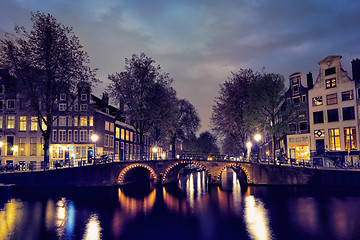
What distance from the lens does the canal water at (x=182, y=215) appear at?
60.4ft

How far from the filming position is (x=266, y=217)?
73.6 ft

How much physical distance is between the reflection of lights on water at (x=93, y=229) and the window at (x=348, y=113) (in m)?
39.7

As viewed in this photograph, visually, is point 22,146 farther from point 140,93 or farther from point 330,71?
point 330,71

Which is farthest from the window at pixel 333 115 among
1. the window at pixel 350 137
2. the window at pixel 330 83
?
the window at pixel 330 83

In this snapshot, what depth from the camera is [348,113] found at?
45.8 meters

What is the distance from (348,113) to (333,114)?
225 cm

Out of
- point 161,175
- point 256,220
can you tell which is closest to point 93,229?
point 256,220

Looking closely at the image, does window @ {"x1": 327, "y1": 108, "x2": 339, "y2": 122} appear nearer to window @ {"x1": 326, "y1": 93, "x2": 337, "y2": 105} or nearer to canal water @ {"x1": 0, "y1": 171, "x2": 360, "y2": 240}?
window @ {"x1": 326, "y1": 93, "x2": 337, "y2": 105}

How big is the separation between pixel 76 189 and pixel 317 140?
123ft

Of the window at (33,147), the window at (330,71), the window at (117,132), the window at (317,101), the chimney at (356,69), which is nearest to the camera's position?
the chimney at (356,69)

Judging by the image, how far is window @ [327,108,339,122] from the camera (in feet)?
155

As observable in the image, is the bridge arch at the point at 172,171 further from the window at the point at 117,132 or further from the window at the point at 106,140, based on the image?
the window at the point at 117,132

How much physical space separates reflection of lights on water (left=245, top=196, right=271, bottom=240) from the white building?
74.6 ft

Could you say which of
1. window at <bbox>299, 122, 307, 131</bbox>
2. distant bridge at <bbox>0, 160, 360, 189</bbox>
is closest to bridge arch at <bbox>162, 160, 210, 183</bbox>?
distant bridge at <bbox>0, 160, 360, 189</bbox>
